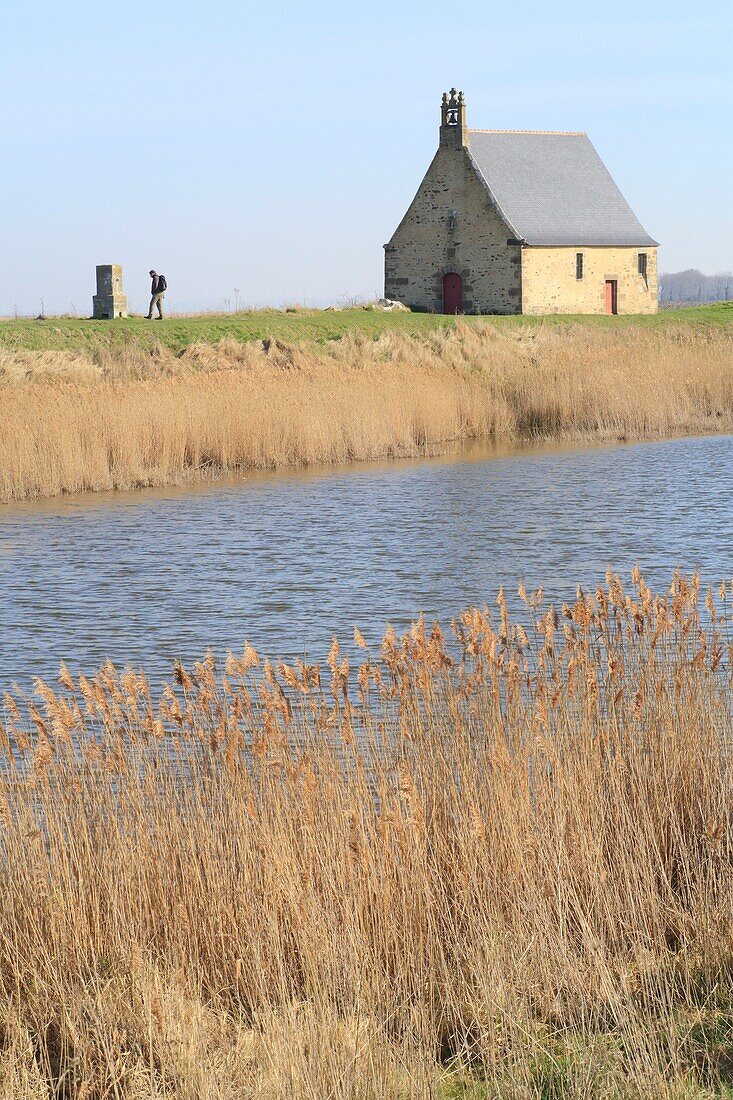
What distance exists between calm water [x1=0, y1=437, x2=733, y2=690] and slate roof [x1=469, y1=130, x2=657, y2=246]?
26167 mm

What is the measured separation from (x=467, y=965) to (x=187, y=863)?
1.01m

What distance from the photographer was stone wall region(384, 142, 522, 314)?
45.8 meters

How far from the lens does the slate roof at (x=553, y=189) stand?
46.7m

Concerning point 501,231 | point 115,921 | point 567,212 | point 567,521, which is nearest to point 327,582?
point 567,521

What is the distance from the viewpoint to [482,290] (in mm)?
46344

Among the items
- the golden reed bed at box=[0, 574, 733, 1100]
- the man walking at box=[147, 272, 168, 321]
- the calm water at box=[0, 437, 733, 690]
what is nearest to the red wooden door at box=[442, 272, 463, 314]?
the man walking at box=[147, 272, 168, 321]

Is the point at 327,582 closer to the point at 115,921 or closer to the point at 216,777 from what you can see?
the point at 216,777

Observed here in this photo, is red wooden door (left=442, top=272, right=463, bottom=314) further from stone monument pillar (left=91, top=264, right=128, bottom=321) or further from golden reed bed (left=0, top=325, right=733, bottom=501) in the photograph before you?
stone monument pillar (left=91, top=264, right=128, bottom=321)

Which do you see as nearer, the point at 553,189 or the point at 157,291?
the point at 157,291

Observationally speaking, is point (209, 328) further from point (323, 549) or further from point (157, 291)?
point (323, 549)

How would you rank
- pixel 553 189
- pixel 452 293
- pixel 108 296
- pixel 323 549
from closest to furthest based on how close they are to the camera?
pixel 323 549 → pixel 108 296 → pixel 452 293 → pixel 553 189

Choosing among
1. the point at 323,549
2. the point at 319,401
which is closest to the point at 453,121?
the point at 319,401

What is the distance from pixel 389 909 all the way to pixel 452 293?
43532 mm

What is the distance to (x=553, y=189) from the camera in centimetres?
4862
